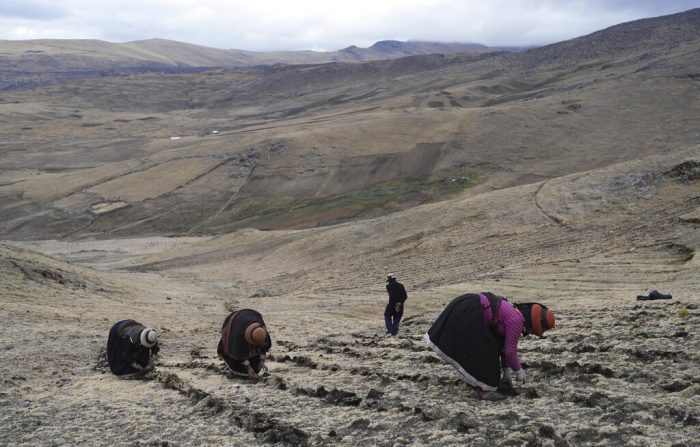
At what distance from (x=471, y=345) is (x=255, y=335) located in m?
3.23

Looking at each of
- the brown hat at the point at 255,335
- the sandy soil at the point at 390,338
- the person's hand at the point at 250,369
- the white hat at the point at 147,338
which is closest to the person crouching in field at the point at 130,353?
the white hat at the point at 147,338

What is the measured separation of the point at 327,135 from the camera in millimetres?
56844

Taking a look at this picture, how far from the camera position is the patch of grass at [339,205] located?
39438 millimetres

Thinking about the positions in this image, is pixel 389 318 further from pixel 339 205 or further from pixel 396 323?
pixel 339 205

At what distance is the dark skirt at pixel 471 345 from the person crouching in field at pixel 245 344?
2900 millimetres

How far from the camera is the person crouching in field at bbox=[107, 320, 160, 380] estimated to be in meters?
10.1

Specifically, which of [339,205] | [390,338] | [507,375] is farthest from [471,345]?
[339,205]

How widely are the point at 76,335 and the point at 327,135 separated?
4470cm

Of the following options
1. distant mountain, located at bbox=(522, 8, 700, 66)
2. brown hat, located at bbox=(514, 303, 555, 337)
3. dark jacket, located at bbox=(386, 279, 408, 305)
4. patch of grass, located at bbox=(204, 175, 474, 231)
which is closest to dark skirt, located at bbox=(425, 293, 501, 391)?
brown hat, located at bbox=(514, 303, 555, 337)

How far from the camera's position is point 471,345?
7.07 metres

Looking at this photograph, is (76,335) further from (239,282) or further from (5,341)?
(239,282)

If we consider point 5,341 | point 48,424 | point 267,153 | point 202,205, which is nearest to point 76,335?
point 5,341

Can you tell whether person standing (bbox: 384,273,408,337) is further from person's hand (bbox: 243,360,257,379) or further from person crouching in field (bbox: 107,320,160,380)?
person crouching in field (bbox: 107,320,160,380)

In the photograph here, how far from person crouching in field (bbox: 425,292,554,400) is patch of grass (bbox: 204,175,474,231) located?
3067 centimetres
